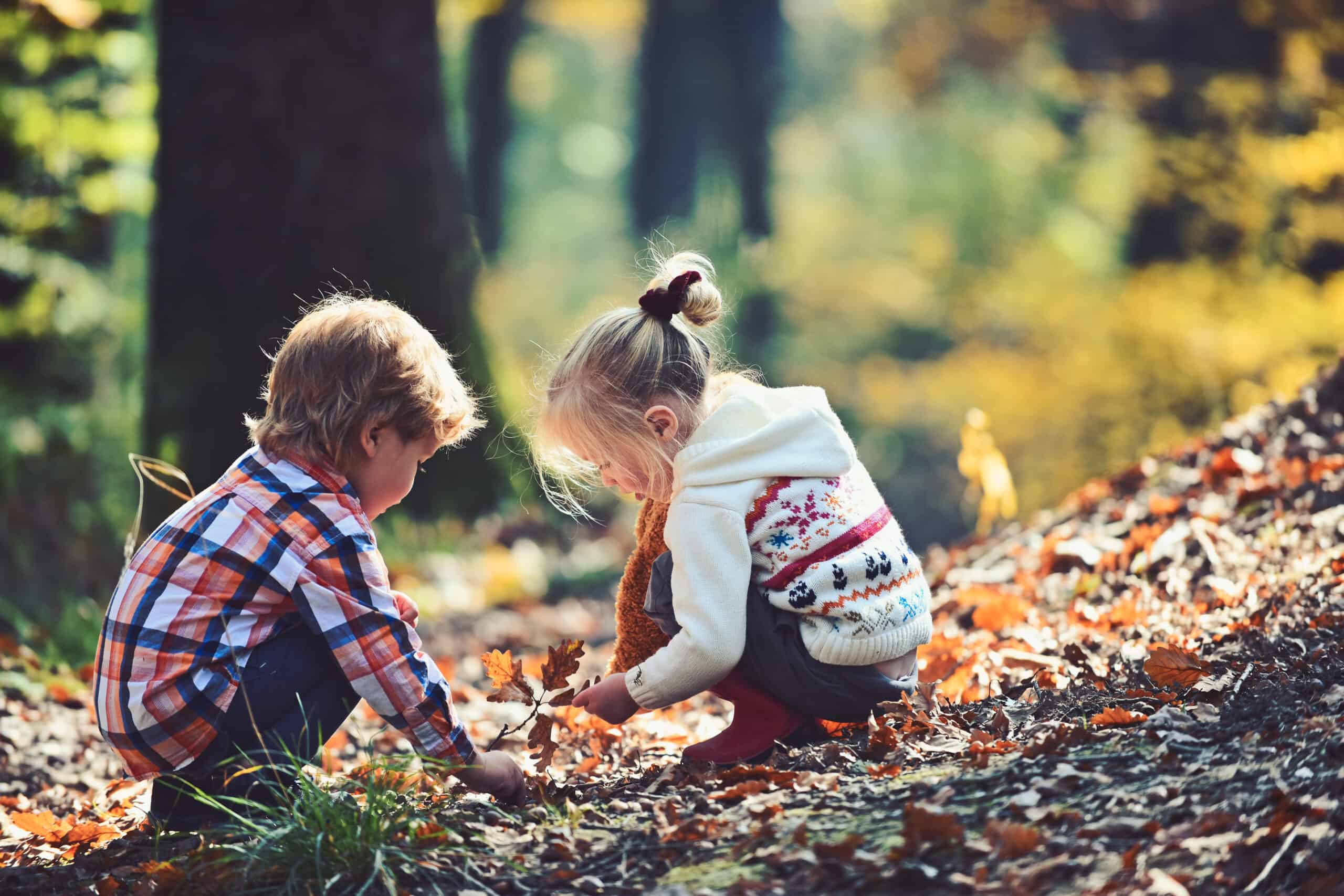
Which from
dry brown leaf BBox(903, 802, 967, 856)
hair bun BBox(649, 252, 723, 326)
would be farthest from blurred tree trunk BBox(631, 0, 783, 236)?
dry brown leaf BBox(903, 802, 967, 856)

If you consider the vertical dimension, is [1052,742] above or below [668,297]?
below

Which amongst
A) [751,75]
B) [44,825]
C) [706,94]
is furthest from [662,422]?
[706,94]

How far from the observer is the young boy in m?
2.52

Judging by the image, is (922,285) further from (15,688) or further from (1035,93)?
(15,688)

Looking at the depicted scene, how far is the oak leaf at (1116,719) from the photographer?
2477 millimetres

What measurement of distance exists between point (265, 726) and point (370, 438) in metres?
0.68

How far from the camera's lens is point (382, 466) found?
2754mm

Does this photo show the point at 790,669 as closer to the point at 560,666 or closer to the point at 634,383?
the point at 560,666

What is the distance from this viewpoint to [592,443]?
2848mm

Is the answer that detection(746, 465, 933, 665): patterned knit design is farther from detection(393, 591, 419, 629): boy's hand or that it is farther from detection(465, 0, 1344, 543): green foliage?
detection(465, 0, 1344, 543): green foliage

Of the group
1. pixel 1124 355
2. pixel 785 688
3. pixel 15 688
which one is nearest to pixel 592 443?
pixel 785 688

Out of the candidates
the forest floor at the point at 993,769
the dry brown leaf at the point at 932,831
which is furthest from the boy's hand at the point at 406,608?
the dry brown leaf at the point at 932,831

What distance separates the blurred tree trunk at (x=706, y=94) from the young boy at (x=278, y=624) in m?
16.1

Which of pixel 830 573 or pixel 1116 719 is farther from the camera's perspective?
pixel 830 573
